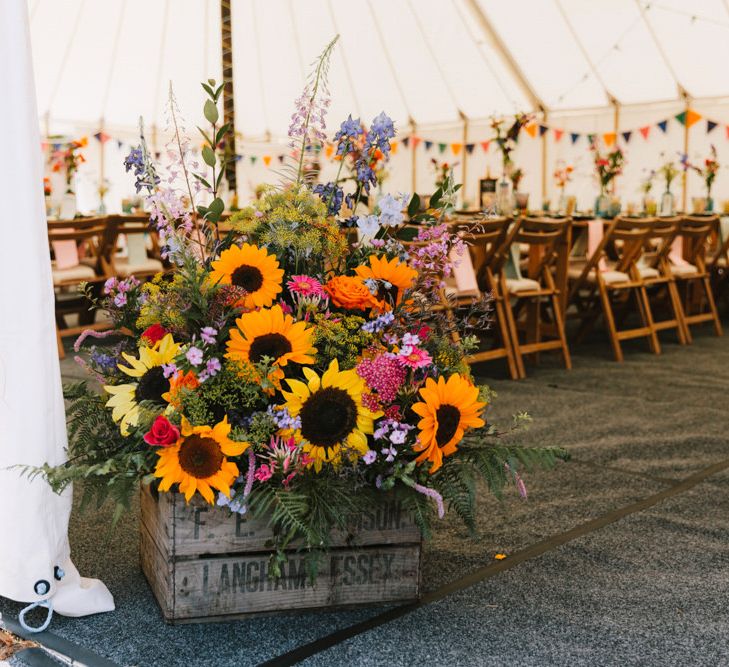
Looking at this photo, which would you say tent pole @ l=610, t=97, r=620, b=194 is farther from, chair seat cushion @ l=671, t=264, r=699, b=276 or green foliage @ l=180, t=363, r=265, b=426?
green foliage @ l=180, t=363, r=265, b=426

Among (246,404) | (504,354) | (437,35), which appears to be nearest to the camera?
(246,404)

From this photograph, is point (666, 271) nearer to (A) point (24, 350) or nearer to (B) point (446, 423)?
(B) point (446, 423)

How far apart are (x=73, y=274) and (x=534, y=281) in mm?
2443

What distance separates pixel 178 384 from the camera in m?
1.69

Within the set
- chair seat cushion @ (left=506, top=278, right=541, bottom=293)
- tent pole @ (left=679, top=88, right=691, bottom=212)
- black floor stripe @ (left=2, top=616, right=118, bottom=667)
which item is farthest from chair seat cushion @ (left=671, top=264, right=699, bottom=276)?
black floor stripe @ (left=2, top=616, right=118, bottom=667)

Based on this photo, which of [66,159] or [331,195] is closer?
[331,195]

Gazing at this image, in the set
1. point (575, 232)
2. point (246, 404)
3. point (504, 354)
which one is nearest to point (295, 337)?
point (246, 404)

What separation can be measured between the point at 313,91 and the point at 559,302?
330cm

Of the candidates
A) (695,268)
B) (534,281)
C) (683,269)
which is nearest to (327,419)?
(534,281)

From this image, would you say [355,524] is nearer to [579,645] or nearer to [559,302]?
[579,645]

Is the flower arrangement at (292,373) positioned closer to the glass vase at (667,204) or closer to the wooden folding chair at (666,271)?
the wooden folding chair at (666,271)

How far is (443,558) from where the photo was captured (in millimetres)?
2146

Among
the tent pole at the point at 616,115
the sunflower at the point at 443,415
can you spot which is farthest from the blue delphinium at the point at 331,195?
the tent pole at the point at 616,115

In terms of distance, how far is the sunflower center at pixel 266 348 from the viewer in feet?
5.57
